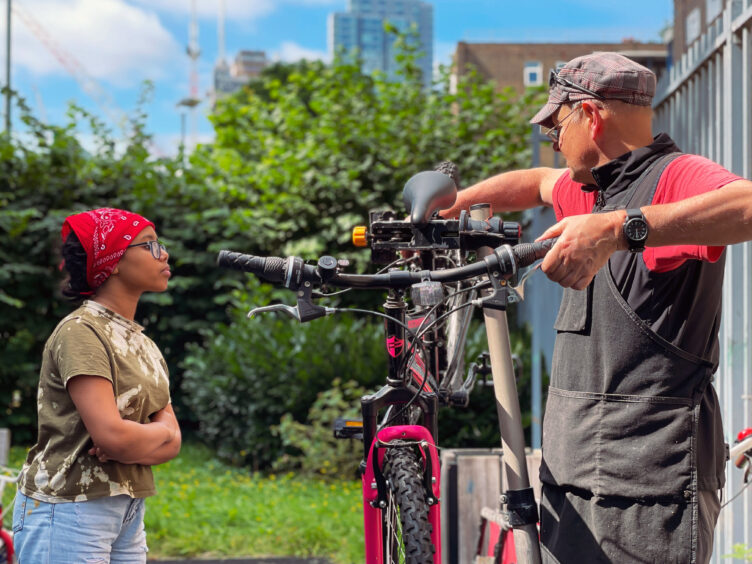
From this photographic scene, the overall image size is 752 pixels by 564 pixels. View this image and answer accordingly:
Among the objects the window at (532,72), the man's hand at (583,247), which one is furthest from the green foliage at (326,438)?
Result: the window at (532,72)

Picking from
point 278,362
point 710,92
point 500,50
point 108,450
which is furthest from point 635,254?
point 500,50

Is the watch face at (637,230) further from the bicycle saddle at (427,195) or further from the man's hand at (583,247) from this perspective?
the bicycle saddle at (427,195)

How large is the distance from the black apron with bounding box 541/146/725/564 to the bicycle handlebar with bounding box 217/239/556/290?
1.14ft

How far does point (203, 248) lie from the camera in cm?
964

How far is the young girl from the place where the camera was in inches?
91.9

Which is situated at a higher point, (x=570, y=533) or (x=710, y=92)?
(x=710, y=92)

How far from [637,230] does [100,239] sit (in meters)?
1.69

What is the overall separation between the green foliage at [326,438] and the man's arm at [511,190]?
4.80 meters

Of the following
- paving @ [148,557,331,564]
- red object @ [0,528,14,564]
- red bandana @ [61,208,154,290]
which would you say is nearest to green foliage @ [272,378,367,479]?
paving @ [148,557,331,564]

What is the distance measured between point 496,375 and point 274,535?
3.94 m

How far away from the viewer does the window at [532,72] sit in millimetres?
40469

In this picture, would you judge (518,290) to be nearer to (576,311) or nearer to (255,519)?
(576,311)

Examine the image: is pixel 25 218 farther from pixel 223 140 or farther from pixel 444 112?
pixel 444 112

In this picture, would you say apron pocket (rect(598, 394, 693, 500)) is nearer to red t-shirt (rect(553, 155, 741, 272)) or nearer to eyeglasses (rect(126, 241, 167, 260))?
red t-shirt (rect(553, 155, 741, 272))
